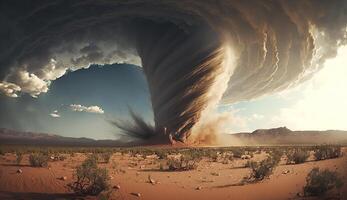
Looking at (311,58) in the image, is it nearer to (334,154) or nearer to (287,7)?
(287,7)

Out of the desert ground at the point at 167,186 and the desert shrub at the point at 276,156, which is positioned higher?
the desert shrub at the point at 276,156

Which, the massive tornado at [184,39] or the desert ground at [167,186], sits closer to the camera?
the desert ground at [167,186]

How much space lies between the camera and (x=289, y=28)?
44906 mm

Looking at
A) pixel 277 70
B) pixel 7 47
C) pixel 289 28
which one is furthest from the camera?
pixel 277 70

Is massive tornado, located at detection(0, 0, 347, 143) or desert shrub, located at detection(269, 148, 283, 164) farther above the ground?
massive tornado, located at detection(0, 0, 347, 143)

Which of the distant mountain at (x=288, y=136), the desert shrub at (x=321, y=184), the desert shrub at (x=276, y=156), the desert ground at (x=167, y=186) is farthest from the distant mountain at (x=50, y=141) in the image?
the distant mountain at (x=288, y=136)

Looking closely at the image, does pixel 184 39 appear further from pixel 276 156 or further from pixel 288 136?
pixel 288 136

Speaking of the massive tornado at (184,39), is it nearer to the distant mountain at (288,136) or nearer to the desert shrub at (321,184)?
the desert shrub at (321,184)

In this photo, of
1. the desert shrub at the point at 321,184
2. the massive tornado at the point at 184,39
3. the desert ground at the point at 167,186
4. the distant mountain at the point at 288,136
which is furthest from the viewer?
the distant mountain at the point at 288,136

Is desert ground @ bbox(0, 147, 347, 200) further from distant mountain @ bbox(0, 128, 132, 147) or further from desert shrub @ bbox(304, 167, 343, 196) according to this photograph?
distant mountain @ bbox(0, 128, 132, 147)

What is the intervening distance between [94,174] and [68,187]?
1.23 m

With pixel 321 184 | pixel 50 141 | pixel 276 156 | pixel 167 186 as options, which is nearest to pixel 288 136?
pixel 50 141

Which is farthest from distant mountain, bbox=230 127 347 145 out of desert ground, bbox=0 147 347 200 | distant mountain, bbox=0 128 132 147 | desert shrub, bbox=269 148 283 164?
desert ground, bbox=0 147 347 200

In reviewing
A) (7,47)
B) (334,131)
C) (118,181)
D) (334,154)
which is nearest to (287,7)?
(334,154)
